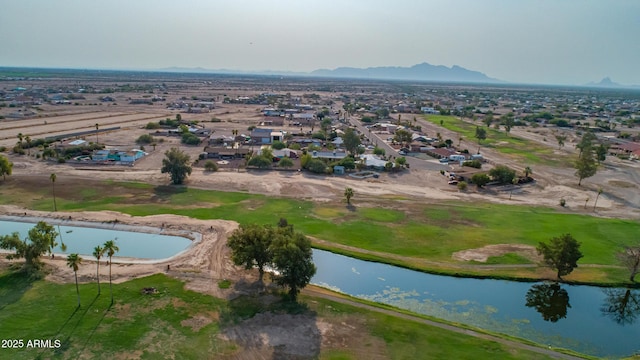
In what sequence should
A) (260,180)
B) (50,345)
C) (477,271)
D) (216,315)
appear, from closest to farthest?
(50,345)
(216,315)
(477,271)
(260,180)

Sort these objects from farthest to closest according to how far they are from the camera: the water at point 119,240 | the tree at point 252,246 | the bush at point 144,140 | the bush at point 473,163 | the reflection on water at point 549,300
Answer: the bush at point 144,140
the bush at point 473,163
the water at point 119,240
the reflection on water at point 549,300
the tree at point 252,246

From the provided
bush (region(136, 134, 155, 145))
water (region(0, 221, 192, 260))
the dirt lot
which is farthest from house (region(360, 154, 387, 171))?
bush (region(136, 134, 155, 145))

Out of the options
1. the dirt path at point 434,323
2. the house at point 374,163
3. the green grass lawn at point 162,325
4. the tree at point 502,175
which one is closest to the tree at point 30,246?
the green grass lawn at point 162,325

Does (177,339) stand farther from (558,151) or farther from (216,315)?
(558,151)

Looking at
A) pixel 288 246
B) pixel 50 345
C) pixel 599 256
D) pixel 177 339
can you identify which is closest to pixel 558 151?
pixel 599 256

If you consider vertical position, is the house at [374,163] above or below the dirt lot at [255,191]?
above

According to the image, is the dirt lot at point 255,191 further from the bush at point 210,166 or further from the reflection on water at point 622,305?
the reflection on water at point 622,305
